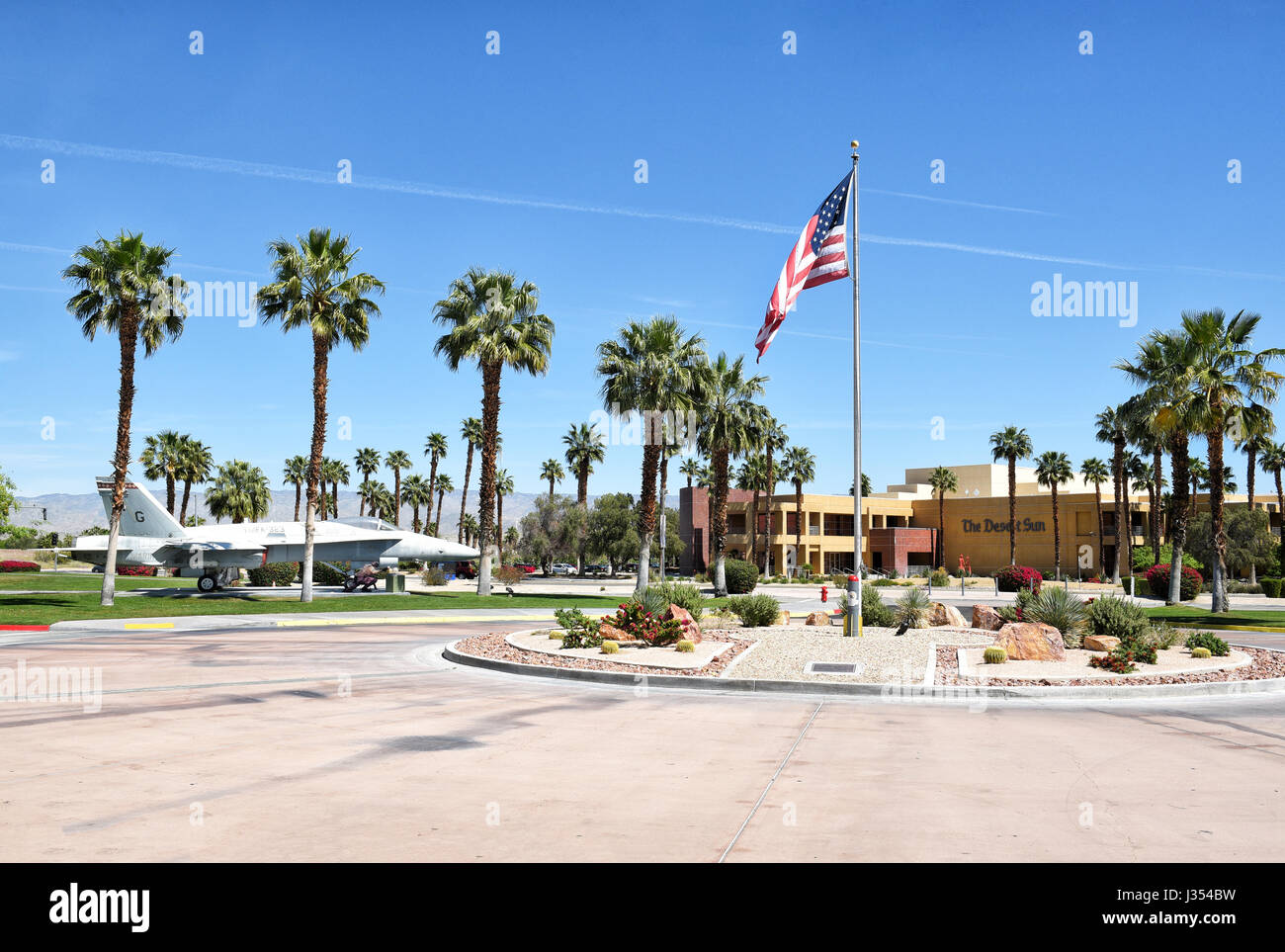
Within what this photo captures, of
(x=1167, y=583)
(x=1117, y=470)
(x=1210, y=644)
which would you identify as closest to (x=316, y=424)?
(x=1210, y=644)

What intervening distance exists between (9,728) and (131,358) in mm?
24090

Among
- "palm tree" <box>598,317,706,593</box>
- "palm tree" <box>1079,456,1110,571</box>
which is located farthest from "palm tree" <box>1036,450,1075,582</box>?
"palm tree" <box>598,317,706,593</box>

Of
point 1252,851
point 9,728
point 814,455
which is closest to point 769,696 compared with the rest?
point 1252,851

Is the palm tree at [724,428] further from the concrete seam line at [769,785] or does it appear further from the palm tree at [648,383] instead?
the concrete seam line at [769,785]

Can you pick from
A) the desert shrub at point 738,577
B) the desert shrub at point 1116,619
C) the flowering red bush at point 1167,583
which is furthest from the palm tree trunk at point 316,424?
the flowering red bush at point 1167,583

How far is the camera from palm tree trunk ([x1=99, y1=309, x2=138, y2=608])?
1227 inches

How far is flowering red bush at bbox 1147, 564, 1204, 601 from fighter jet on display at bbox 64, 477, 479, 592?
3644 centimetres

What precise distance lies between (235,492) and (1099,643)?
8009 centimetres

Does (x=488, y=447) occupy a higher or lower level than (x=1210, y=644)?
higher

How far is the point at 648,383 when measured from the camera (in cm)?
3919

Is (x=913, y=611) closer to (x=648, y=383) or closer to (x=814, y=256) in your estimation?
(x=814, y=256)

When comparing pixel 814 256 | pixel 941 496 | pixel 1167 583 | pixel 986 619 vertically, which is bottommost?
pixel 1167 583

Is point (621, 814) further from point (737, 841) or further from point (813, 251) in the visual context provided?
point (813, 251)

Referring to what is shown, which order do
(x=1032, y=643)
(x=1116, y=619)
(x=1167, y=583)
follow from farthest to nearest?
(x=1167, y=583) < (x=1116, y=619) < (x=1032, y=643)
